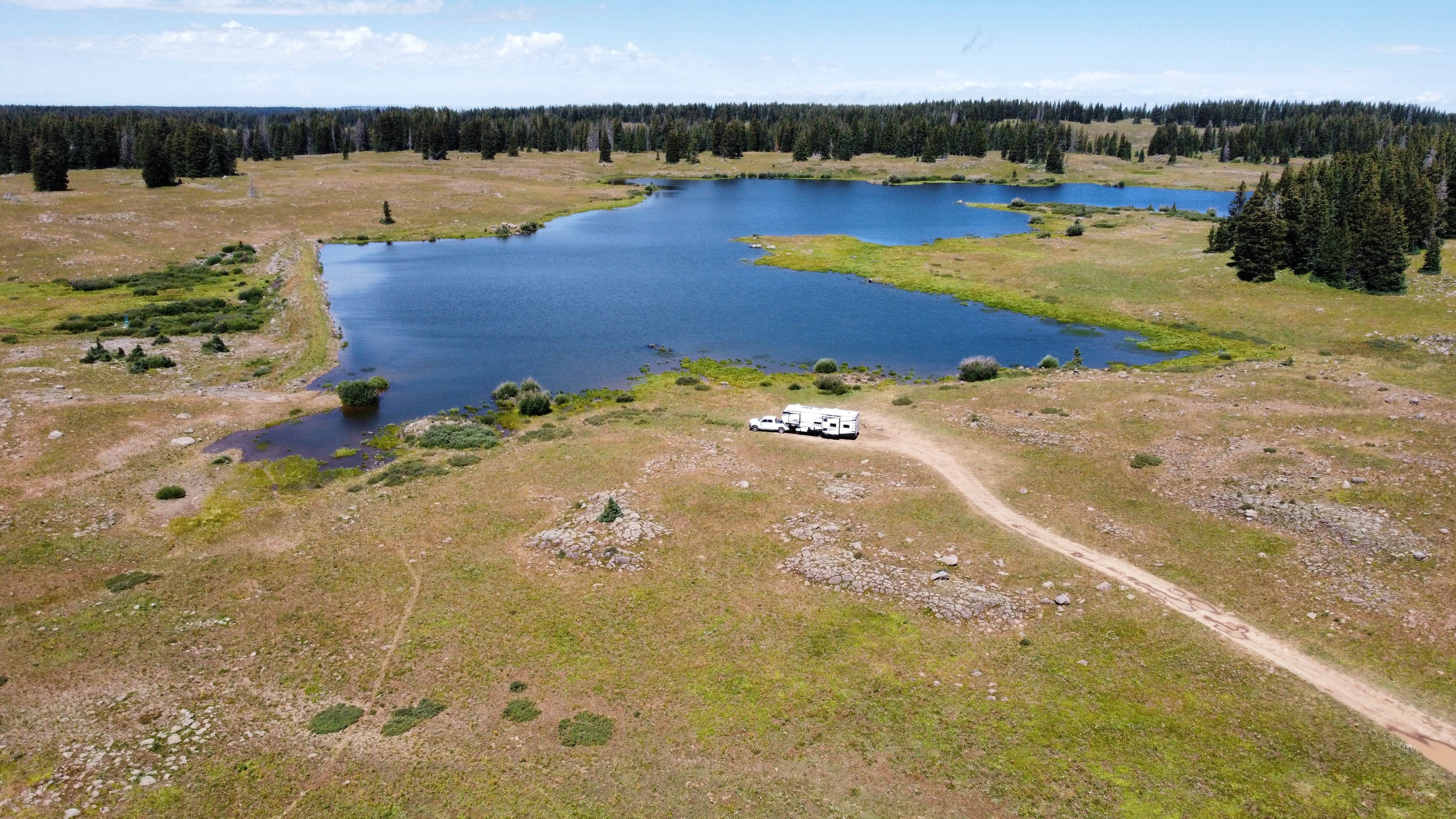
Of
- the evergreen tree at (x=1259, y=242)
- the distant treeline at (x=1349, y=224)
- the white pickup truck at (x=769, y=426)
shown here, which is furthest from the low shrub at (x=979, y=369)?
the distant treeline at (x=1349, y=224)

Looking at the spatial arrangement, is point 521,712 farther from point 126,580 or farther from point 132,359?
point 132,359

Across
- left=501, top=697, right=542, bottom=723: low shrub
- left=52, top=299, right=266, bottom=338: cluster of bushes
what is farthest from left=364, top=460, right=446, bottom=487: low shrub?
left=52, top=299, right=266, bottom=338: cluster of bushes

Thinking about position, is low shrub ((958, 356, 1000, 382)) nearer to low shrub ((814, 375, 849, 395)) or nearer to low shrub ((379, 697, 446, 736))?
low shrub ((814, 375, 849, 395))

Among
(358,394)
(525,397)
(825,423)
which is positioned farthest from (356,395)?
(825,423)

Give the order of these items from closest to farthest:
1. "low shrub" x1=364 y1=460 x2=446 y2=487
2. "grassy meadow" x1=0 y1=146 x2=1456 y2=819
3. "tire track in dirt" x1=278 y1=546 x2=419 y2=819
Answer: "tire track in dirt" x1=278 y1=546 x2=419 y2=819
"grassy meadow" x1=0 y1=146 x2=1456 y2=819
"low shrub" x1=364 y1=460 x2=446 y2=487

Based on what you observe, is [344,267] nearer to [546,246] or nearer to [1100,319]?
[546,246]

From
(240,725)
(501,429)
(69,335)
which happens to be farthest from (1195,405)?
(69,335)

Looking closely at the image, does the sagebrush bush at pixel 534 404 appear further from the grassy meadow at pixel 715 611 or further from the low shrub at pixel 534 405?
A: the grassy meadow at pixel 715 611
